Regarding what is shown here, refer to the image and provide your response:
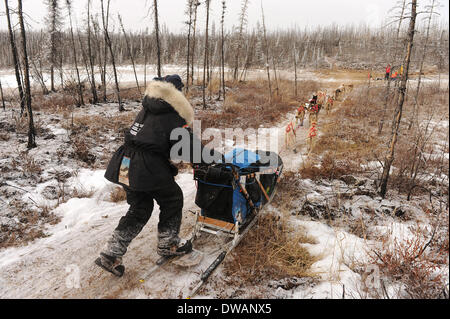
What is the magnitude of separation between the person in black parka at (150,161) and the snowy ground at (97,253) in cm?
40

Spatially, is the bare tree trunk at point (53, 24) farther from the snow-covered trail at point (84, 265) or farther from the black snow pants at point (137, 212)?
the black snow pants at point (137, 212)

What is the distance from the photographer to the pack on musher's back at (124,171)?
3109 millimetres

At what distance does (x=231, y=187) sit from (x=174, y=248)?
3.55ft

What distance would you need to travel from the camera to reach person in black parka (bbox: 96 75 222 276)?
3.01 metres

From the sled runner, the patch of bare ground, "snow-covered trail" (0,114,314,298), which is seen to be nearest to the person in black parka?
"snow-covered trail" (0,114,314,298)

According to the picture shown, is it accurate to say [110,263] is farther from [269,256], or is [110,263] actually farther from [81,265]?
[269,256]

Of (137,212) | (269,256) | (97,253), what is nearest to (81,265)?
(97,253)

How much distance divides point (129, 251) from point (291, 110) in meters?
14.1

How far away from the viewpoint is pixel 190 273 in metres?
3.51

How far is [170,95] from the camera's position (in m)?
3.06

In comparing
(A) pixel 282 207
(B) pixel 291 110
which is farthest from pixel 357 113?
(A) pixel 282 207
